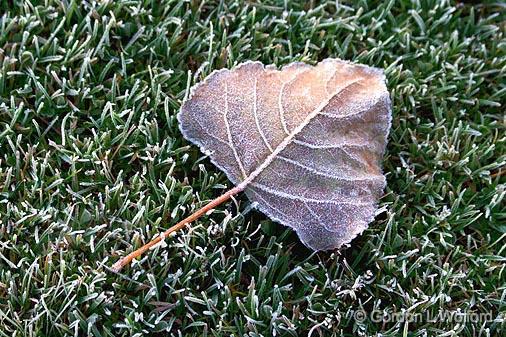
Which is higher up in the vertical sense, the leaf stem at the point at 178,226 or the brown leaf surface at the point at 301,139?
the brown leaf surface at the point at 301,139

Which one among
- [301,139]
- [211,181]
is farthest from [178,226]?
[301,139]

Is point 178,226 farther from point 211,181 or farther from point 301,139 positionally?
point 301,139

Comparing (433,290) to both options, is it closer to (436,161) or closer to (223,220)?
(436,161)
